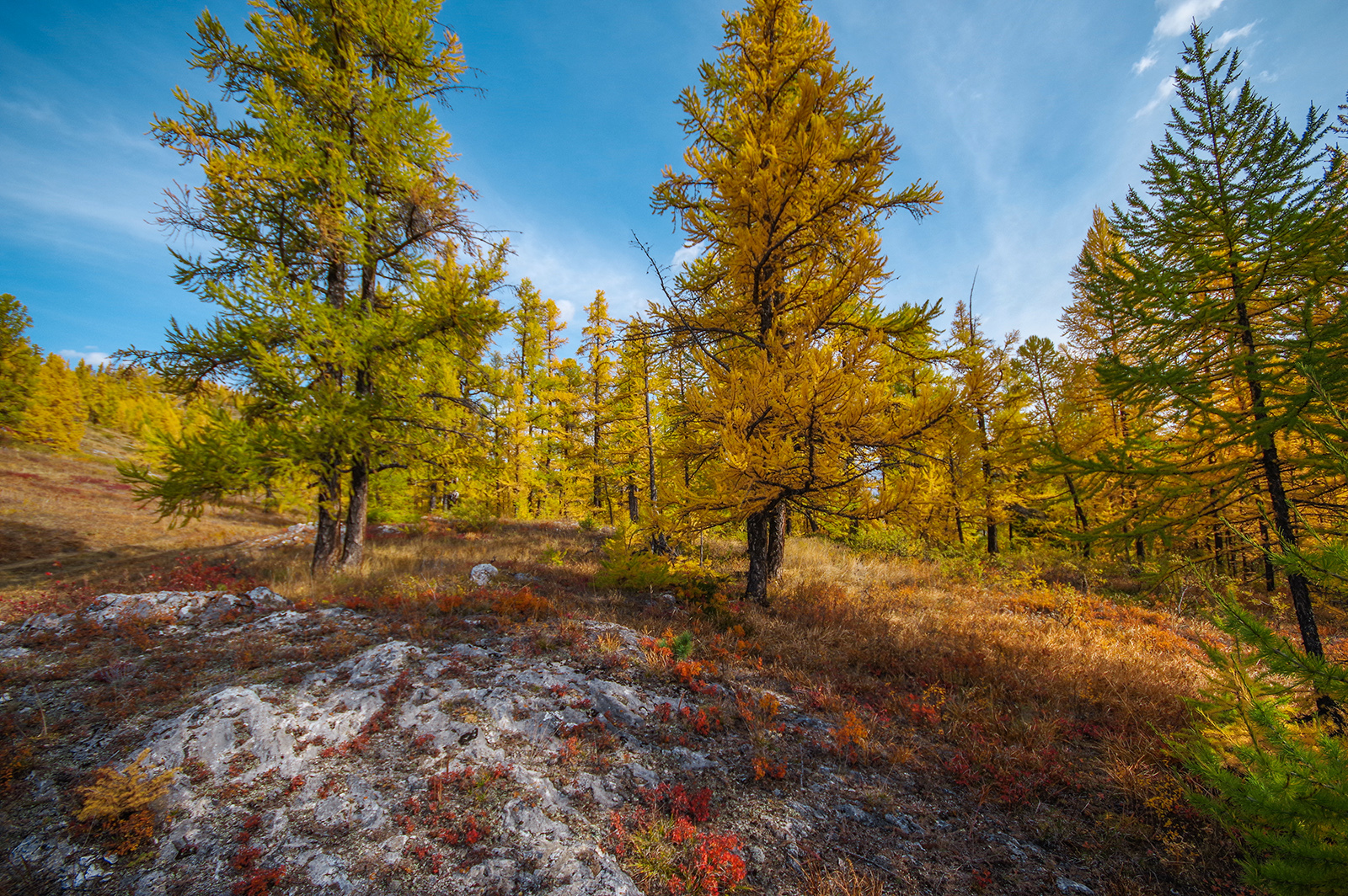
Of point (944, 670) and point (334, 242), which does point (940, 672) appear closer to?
point (944, 670)

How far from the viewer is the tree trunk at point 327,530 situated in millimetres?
8781

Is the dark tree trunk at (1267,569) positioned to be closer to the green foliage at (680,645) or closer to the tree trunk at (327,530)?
the green foliage at (680,645)

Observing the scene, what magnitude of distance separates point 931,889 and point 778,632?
3.89 metres

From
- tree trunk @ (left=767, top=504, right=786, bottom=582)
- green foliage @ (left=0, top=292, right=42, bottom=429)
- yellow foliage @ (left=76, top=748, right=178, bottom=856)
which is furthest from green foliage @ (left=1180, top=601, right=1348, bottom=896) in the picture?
green foliage @ (left=0, top=292, right=42, bottom=429)

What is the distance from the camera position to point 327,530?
945 centimetres

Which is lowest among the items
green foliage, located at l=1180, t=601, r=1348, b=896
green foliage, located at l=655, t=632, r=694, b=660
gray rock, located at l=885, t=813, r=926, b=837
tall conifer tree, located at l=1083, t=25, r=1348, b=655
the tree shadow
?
gray rock, located at l=885, t=813, r=926, b=837

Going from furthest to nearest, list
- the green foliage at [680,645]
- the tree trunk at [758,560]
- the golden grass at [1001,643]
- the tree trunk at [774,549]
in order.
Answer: the tree trunk at [774,549] → the tree trunk at [758,560] → the green foliage at [680,645] → the golden grass at [1001,643]

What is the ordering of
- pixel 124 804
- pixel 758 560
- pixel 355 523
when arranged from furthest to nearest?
pixel 355 523, pixel 758 560, pixel 124 804

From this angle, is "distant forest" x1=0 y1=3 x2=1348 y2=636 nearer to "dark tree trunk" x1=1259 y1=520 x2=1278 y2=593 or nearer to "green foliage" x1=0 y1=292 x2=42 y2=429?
"dark tree trunk" x1=1259 y1=520 x2=1278 y2=593

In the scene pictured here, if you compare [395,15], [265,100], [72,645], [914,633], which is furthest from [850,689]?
[395,15]

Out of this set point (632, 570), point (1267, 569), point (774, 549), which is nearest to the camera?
point (632, 570)

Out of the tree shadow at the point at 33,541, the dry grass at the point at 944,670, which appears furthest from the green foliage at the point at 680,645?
the tree shadow at the point at 33,541

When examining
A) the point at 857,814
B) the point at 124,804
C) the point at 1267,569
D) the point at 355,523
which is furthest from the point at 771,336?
the point at 1267,569

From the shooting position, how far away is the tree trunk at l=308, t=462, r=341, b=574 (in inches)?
346
